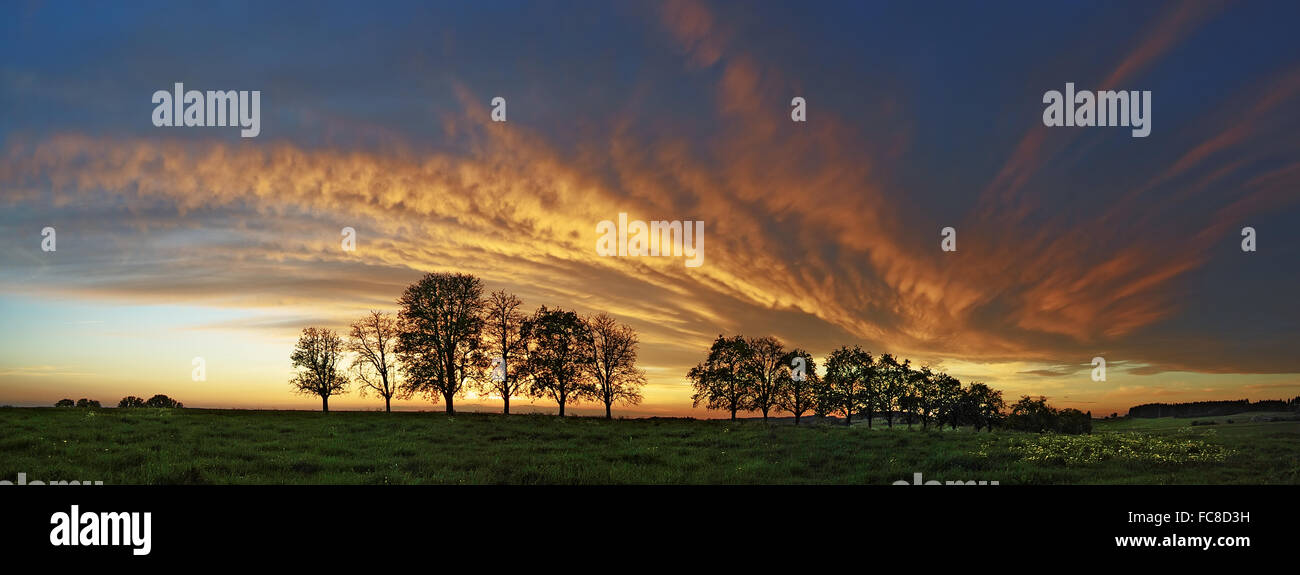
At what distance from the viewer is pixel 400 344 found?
60.6m

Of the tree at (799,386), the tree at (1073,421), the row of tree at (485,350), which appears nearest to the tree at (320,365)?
the row of tree at (485,350)

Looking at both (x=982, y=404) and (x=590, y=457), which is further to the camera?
(x=982, y=404)

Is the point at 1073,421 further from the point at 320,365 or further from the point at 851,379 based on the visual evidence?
the point at 320,365

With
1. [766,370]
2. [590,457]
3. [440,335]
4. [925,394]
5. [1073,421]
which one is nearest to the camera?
[590,457]

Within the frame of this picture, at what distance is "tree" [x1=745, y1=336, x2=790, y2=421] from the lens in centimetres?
7662

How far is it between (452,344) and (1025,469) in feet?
162

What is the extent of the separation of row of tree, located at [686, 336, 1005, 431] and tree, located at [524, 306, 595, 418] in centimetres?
1561

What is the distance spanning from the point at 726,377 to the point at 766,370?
5980 millimetres

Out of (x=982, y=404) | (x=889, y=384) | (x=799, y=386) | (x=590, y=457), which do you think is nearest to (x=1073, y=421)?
(x=982, y=404)

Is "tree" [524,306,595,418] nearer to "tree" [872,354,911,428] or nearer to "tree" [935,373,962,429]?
"tree" [872,354,911,428]

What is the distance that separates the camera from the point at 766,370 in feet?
256

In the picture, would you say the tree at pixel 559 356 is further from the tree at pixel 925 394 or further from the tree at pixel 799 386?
the tree at pixel 925 394
